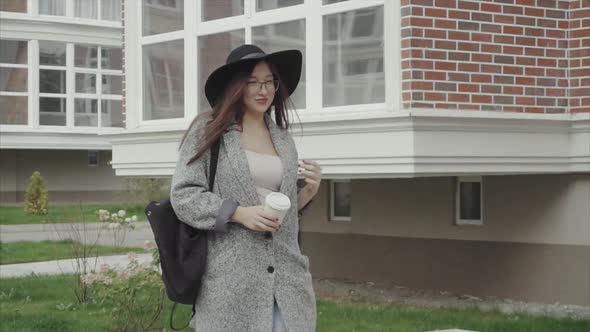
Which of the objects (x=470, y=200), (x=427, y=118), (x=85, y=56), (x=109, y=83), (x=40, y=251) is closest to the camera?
(x=427, y=118)

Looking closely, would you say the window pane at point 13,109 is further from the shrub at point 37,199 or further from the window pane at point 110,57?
the shrub at point 37,199

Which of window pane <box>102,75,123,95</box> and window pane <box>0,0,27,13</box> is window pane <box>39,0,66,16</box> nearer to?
window pane <box>0,0,27,13</box>

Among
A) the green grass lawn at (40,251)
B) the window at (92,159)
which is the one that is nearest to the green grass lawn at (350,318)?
the green grass lawn at (40,251)

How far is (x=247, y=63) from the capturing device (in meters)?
3.60

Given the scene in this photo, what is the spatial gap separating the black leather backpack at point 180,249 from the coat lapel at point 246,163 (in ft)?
0.19

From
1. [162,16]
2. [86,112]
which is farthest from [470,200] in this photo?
[86,112]

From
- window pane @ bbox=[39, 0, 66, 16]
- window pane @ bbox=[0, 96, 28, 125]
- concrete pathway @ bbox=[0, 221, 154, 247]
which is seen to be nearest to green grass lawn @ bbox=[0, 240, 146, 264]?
concrete pathway @ bbox=[0, 221, 154, 247]

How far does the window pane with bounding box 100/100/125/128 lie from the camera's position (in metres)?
28.5

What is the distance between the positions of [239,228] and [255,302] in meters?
0.27

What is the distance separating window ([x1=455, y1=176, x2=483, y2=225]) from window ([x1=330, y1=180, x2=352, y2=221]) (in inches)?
59.7

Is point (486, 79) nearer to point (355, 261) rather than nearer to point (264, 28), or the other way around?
point (264, 28)

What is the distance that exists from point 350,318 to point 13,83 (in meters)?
21.0

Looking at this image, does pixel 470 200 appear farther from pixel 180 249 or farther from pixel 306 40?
pixel 180 249

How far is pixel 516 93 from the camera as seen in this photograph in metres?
8.11
